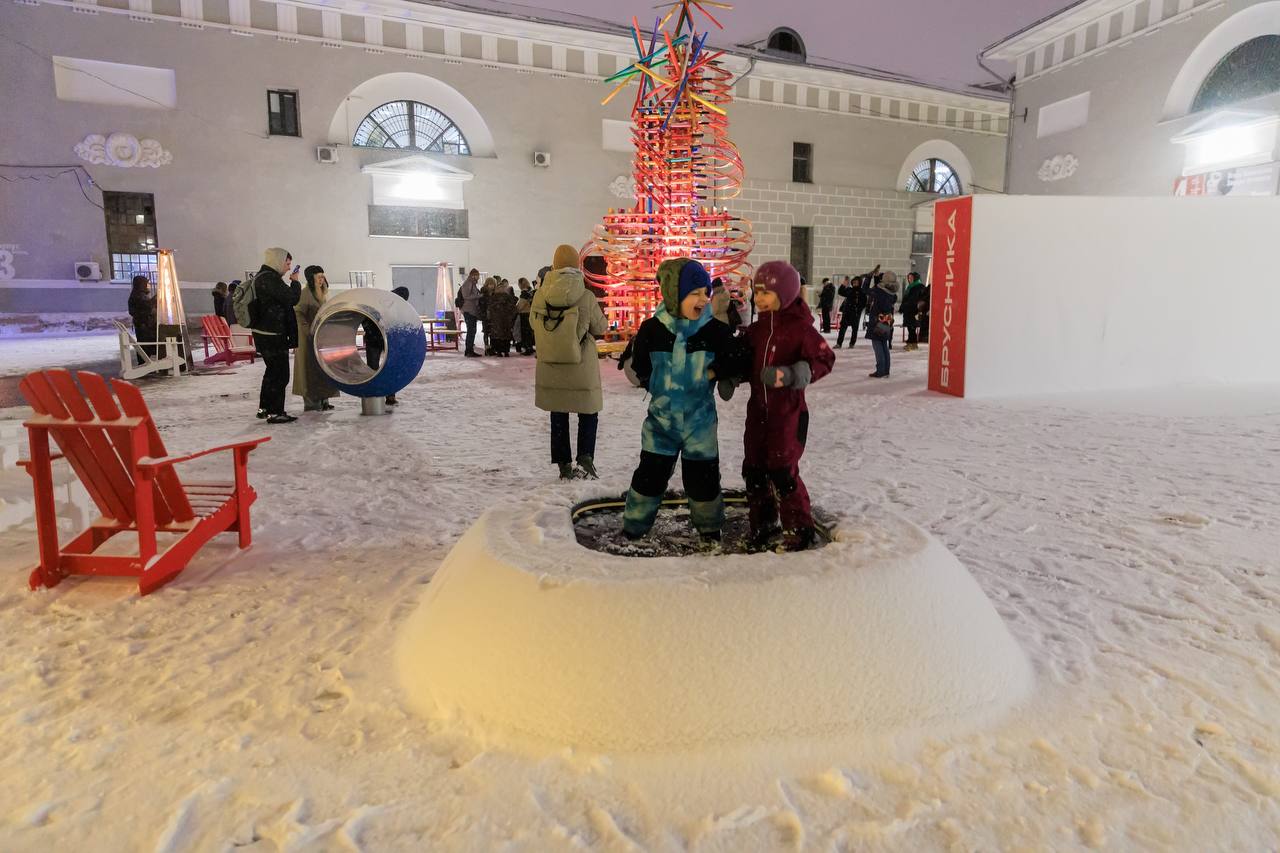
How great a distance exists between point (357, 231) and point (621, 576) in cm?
1979

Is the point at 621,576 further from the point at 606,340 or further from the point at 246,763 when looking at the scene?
the point at 606,340

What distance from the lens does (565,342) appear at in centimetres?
532

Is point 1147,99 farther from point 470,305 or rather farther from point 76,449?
point 76,449

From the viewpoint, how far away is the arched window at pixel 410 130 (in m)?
20.2

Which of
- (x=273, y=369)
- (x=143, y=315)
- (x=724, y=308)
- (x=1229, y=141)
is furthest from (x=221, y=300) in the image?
(x=1229, y=141)

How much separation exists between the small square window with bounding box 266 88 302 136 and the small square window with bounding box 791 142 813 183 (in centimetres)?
1465

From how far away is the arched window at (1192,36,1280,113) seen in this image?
1537 cm

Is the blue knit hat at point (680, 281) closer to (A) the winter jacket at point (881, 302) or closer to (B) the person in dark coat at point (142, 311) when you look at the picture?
(A) the winter jacket at point (881, 302)

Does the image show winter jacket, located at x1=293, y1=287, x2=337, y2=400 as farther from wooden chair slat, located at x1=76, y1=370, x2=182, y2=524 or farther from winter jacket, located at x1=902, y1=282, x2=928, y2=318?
winter jacket, located at x1=902, y1=282, x2=928, y2=318

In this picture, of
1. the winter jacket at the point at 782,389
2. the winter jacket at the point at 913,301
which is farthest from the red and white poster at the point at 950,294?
the winter jacket at the point at 782,389

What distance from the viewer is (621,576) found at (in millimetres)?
2541

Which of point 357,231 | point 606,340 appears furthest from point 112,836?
point 357,231

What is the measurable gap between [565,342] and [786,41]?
25.8 m

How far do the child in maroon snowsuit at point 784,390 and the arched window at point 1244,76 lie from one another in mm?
17758
